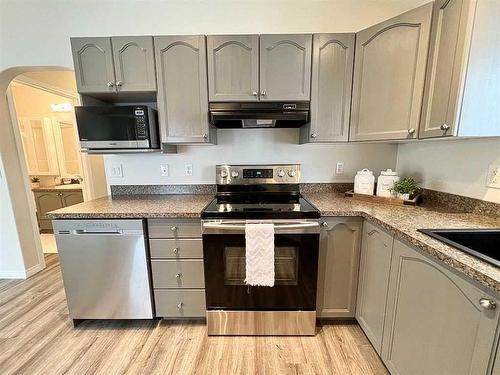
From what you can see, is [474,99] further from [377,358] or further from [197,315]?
A: [197,315]

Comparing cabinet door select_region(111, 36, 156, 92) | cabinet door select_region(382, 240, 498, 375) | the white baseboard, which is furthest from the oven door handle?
the white baseboard

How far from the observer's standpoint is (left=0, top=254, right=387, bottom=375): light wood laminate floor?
4.65ft

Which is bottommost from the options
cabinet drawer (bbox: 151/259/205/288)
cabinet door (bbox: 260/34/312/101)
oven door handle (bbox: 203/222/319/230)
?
cabinet drawer (bbox: 151/259/205/288)

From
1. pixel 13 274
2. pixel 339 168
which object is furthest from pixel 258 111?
pixel 13 274

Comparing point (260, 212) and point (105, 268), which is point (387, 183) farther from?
point (105, 268)

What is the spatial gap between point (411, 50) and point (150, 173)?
2.17m

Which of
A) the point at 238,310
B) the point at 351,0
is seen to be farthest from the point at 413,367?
the point at 351,0

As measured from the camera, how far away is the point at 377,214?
1.44 metres

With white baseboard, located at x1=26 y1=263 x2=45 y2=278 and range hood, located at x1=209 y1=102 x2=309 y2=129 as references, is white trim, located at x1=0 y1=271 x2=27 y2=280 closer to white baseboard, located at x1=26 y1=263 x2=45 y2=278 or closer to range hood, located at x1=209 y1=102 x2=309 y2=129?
white baseboard, located at x1=26 y1=263 x2=45 y2=278

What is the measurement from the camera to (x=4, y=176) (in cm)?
220

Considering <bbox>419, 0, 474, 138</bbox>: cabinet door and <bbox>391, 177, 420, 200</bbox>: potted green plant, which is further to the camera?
<bbox>391, 177, 420, 200</bbox>: potted green plant

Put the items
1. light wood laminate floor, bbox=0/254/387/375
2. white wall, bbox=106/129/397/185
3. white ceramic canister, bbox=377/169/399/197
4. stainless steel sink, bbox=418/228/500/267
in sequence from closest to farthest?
stainless steel sink, bbox=418/228/500/267 < light wood laminate floor, bbox=0/254/387/375 < white ceramic canister, bbox=377/169/399/197 < white wall, bbox=106/129/397/185

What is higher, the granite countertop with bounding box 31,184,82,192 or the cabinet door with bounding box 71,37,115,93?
the cabinet door with bounding box 71,37,115,93

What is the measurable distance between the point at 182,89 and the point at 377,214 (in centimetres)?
160
